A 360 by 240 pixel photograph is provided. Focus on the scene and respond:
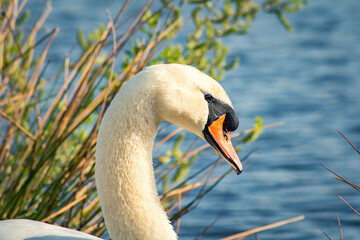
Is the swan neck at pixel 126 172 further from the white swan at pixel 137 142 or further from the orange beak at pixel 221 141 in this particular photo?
the orange beak at pixel 221 141

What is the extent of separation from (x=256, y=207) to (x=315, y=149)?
1571 millimetres

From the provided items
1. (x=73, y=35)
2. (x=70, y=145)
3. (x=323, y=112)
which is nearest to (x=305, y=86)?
(x=323, y=112)

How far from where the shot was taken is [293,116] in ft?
28.1

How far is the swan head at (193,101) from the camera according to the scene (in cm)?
246

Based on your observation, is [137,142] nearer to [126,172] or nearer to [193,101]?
[126,172]

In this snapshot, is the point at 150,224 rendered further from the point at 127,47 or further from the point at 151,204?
the point at 127,47

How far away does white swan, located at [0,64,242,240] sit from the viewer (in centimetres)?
244

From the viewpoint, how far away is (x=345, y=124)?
26.5ft

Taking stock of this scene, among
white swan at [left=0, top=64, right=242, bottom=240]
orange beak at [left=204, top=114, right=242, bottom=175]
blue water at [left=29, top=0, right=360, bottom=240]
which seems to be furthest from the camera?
blue water at [left=29, top=0, right=360, bottom=240]

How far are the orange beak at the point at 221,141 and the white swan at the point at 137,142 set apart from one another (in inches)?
2.7

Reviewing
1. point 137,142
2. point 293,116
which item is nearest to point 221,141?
point 137,142

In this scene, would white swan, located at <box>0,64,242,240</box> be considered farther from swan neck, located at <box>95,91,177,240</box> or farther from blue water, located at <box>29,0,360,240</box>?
blue water, located at <box>29,0,360,240</box>

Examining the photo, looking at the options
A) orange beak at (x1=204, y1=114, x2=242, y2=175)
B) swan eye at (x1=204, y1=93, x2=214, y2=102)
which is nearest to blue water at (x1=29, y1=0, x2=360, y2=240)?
orange beak at (x1=204, y1=114, x2=242, y2=175)

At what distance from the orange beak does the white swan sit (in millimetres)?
69
